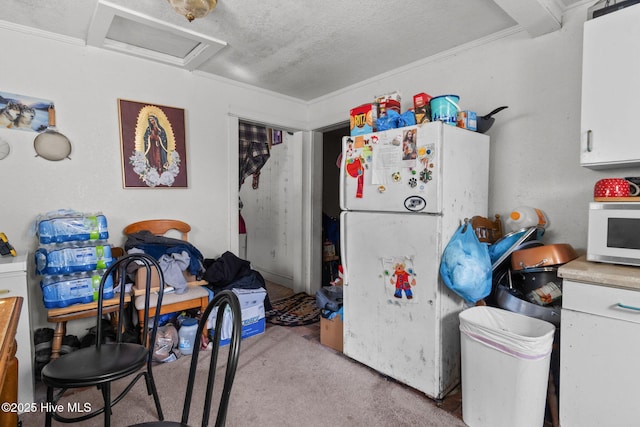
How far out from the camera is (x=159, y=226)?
2738mm

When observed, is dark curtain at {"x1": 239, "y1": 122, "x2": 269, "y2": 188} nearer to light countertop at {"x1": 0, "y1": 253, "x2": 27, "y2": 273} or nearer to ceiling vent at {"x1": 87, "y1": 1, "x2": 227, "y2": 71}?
ceiling vent at {"x1": 87, "y1": 1, "x2": 227, "y2": 71}

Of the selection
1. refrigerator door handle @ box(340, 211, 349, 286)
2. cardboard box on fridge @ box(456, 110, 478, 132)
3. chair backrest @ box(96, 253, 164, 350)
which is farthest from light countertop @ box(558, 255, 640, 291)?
chair backrest @ box(96, 253, 164, 350)

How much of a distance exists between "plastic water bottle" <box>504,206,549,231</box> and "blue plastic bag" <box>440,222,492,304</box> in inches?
14.9

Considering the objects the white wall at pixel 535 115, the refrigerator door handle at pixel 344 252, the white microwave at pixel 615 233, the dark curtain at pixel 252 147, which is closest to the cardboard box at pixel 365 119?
the refrigerator door handle at pixel 344 252

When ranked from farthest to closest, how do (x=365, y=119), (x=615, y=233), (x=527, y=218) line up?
1. (x=365, y=119)
2. (x=527, y=218)
3. (x=615, y=233)

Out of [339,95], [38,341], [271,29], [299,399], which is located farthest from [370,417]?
[339,95]

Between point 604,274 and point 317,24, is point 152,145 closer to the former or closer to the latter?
point 317,24

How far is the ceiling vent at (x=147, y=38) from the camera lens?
79.7 inches

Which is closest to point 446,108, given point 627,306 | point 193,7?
point 627,306

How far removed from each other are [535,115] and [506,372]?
5.20 ft

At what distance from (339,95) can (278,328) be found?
2.41 m

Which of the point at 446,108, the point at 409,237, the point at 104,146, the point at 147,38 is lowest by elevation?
the point at 409,237

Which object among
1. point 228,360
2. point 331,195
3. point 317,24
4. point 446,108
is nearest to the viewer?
point 228,360

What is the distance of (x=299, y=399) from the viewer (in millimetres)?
1920
